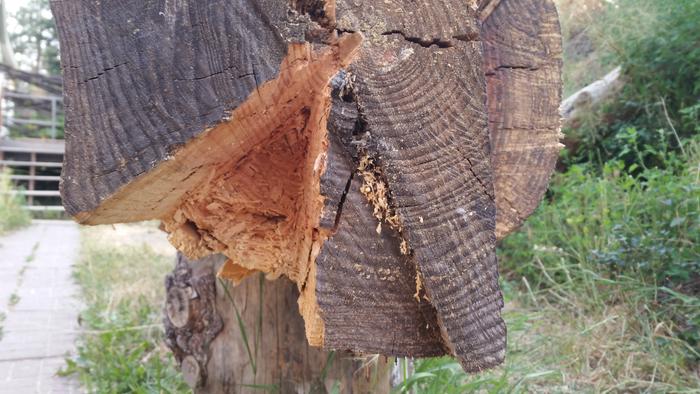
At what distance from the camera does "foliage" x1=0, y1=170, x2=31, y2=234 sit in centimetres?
663

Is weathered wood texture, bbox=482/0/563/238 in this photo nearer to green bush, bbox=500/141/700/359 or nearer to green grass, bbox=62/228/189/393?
green bush, bbox=500/141/700/359

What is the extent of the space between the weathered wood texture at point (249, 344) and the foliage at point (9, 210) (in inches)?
229

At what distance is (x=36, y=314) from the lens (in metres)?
3.46

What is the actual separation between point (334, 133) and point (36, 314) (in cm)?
338

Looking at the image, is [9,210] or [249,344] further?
[9,210]

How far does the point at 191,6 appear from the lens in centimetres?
85

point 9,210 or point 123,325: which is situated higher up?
point 9,210

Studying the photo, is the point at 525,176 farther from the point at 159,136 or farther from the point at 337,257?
the point at 159,136

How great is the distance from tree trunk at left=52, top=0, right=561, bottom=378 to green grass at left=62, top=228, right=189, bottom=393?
4.41 ft

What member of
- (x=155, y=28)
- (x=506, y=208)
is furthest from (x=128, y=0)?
(x=506, y=208)

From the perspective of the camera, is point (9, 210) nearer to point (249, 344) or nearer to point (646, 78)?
point (249, 344)

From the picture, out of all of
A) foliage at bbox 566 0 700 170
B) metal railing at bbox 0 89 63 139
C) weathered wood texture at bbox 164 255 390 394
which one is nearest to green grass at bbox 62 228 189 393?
weathered wood texture at bbox 164 255 390 394

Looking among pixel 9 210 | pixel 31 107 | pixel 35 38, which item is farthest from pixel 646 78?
pixel 35 38

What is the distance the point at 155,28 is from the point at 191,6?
66mm
